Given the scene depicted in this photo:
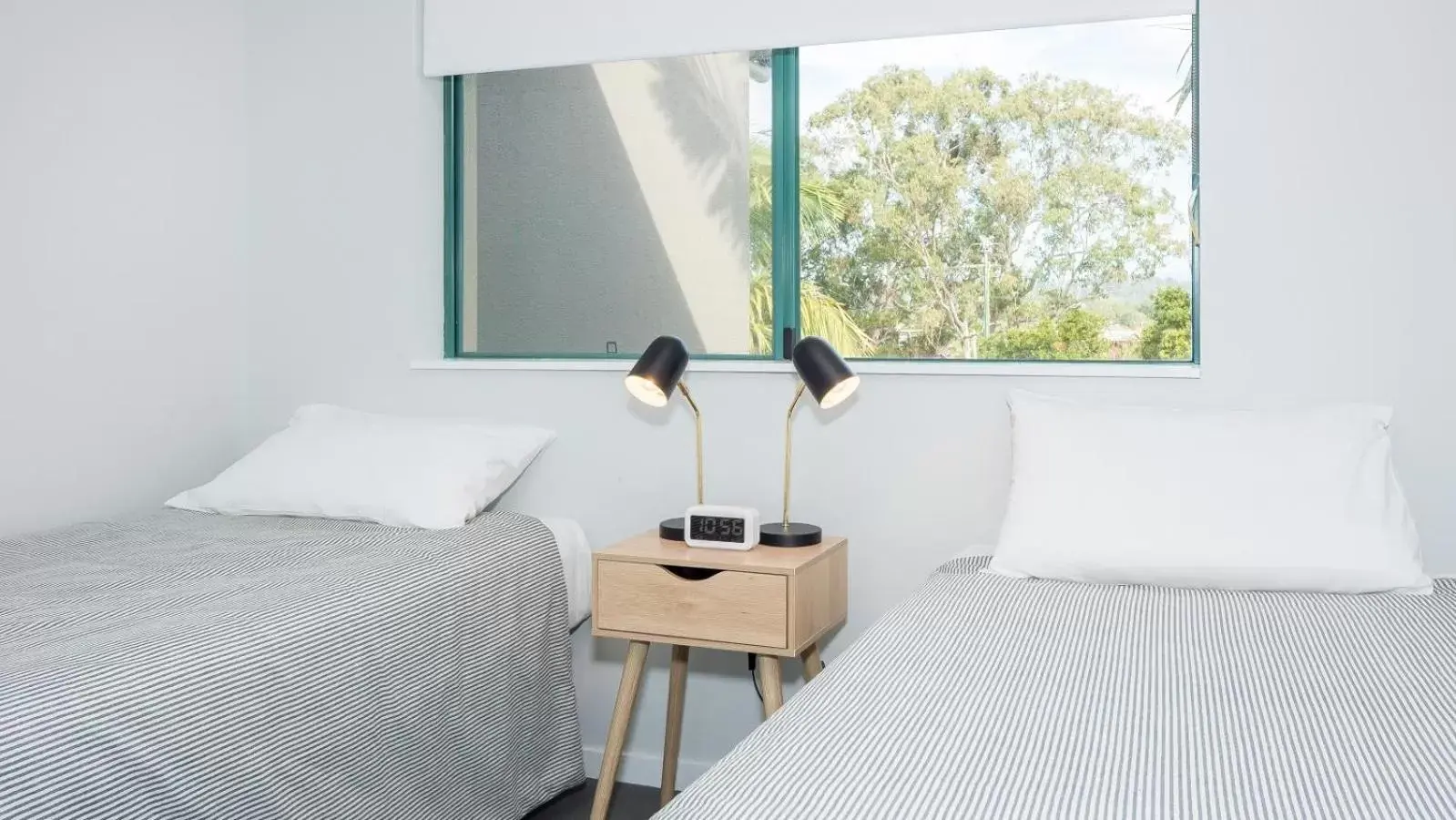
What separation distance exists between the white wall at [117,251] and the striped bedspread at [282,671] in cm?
25

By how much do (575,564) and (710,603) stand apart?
470 mm

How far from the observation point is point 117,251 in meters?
2.73

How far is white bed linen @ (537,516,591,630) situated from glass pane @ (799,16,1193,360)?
72 cm

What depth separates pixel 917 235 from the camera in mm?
2654

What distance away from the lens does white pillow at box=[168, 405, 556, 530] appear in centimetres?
249

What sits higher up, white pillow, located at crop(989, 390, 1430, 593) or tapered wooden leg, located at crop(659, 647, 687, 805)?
white pillow, located at crop(989, 390, 1430, 593)

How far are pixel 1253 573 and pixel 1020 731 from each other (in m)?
0.93

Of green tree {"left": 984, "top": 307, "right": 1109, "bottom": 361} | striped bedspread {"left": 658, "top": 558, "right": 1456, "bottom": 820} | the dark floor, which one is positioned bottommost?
the dark floor

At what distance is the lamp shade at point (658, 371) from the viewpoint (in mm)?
2422

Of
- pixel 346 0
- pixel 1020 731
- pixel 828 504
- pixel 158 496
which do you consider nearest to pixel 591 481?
pixel 828 504

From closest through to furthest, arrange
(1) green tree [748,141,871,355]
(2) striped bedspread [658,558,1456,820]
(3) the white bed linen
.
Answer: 1. (2) striped bedspread [658,558,1456,820]
2. (3) the white bed linen
3. (1) green tree [748,141,871,355]

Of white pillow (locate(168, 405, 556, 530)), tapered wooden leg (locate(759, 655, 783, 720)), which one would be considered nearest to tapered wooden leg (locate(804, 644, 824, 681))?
tapered wooden leg (locate(759, 655, 783, 720))

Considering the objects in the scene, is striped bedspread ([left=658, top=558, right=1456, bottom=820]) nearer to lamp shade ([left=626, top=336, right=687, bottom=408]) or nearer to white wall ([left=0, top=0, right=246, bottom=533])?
lamp shade ([left=626, top=336, right=687, bottom=408])

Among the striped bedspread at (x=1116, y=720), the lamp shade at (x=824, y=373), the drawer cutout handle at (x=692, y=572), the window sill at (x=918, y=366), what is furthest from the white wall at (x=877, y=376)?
the striped bedspread at (x=1116, y=720)
